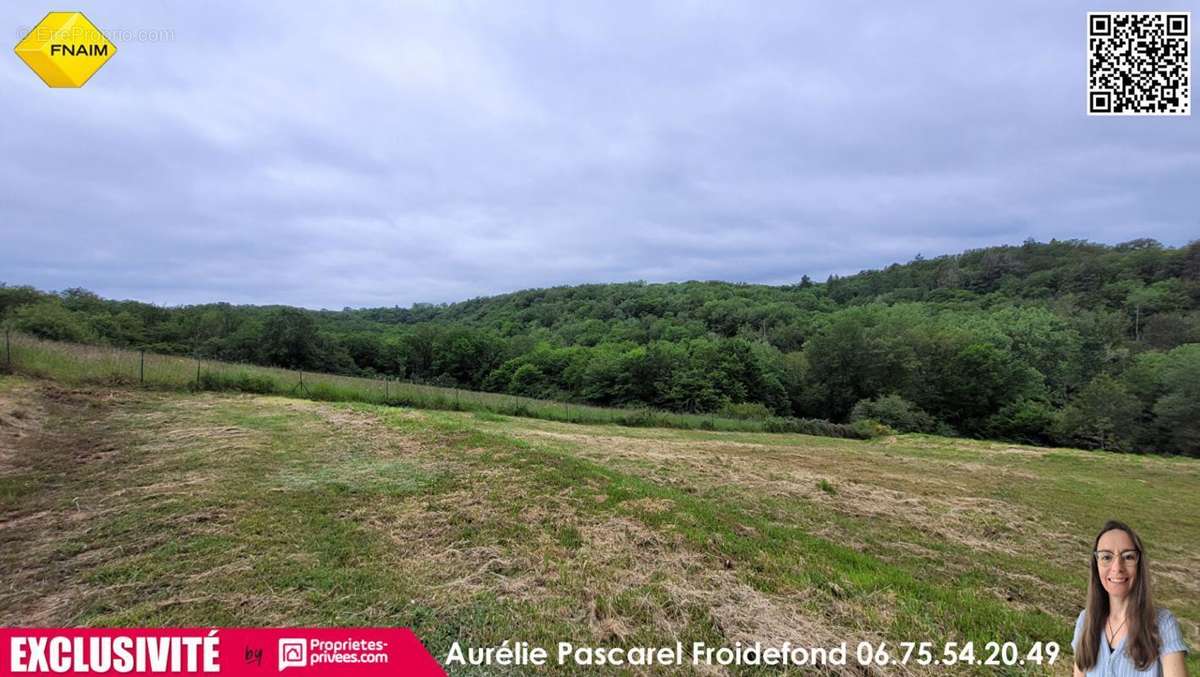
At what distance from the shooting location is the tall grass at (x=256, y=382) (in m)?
18.5

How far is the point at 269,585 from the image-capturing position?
4.21 meters

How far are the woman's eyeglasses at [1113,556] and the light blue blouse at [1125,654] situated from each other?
0.20 m

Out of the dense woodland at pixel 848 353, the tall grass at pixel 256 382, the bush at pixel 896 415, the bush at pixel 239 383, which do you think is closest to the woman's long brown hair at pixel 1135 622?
the tall grass at pixel 256 382

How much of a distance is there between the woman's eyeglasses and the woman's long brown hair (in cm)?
2

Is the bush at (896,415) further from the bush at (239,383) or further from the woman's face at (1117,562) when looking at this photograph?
the woman's face at (1117,562)

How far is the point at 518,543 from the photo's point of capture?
5.43m

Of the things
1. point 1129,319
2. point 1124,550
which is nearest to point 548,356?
point 1124,550

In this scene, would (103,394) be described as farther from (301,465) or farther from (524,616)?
(524,616)

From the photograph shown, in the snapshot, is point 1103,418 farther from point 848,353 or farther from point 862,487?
point 862,487

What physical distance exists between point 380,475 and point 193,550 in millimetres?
3421

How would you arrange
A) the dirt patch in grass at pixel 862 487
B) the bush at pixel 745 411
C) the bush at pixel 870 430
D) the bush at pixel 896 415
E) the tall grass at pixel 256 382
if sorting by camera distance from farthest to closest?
the bush at pixel 745 411
the bush at pixel 896 415
the bush at pixel 870 430
the tall grass at pixel 256 382
the dirt patch in grass at pixel 862 487

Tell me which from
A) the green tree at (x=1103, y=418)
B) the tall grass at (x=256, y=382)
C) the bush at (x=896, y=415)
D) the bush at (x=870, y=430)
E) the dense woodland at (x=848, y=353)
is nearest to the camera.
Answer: the tall grass at (x=256, y=382)

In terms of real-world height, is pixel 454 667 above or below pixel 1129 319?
below

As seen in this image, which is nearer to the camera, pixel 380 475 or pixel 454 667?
pixel 454 667
